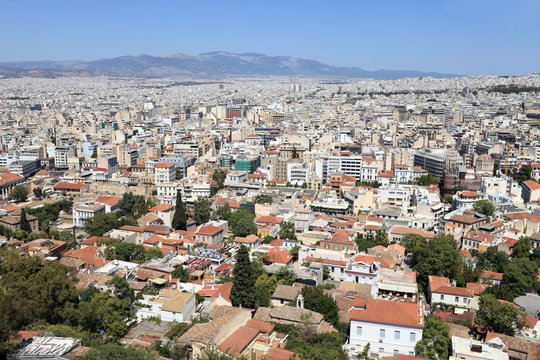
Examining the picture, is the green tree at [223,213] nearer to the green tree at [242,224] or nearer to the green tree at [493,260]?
the green tree at [242,224]

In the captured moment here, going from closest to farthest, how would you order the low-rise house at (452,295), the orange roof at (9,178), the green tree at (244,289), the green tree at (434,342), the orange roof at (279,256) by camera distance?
1. the green tree at (434,342)
2. the green tree at (244,289)
3. the low-rise house at (452,295)
4. the orange roof at (279,256)
5. the orange roof at (9,178)

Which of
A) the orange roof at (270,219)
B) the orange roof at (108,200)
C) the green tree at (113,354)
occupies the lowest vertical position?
the orange roof at (108,200)

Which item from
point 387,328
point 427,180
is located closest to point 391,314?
point 387,328

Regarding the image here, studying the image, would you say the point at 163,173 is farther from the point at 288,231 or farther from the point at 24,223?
the point at 288,231

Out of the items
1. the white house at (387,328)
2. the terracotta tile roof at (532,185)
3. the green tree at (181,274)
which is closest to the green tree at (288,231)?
the green tree at (181,274)

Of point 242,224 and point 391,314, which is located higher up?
point 391,314

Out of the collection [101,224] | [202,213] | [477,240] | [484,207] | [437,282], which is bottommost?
[101,224]

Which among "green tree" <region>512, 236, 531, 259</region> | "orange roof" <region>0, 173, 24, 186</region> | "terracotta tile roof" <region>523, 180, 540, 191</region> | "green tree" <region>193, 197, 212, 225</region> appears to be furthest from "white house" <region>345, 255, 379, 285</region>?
"orange roof" <region>0, 173, 24, 186</region>

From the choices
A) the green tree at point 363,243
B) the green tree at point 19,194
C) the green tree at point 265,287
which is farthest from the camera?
the green tree at point 19,194
